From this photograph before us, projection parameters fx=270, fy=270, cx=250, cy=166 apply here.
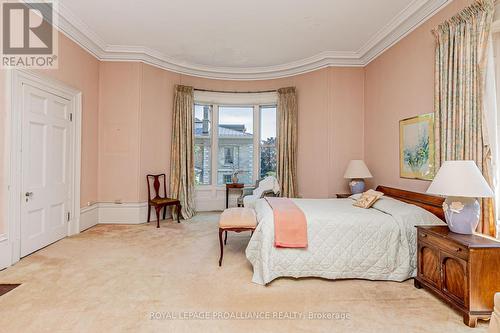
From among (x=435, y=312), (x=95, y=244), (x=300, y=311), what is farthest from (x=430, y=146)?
(x=95, y=244)

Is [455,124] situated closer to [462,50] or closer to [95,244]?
[462,50]

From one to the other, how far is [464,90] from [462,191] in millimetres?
1147

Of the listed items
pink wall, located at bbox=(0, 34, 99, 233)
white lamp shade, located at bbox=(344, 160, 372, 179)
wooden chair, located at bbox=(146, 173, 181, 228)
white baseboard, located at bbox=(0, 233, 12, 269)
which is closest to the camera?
white baseboard, located at bbox=(0, 233, 12, 269)

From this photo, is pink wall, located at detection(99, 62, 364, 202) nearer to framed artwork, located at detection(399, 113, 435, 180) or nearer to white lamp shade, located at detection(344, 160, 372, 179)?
white lamp shade, located at detection(344, 160, 372, 179)

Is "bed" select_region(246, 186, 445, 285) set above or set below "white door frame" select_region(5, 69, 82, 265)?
below

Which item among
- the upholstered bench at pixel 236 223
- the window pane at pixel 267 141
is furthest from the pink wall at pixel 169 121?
the upholstered bench at pixel 236 223

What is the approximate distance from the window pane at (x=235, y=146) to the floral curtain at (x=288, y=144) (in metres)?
0.98

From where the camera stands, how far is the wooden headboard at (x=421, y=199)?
3.03 meters

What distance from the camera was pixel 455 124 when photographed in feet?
9.16

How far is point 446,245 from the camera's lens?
230 cm

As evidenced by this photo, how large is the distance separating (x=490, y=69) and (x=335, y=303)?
2.62m

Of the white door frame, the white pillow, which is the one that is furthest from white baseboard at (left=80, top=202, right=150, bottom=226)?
the white pillow

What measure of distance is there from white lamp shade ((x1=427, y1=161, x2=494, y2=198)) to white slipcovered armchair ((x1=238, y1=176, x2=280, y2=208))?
3.12 meters

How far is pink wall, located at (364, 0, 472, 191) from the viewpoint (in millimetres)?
3393
